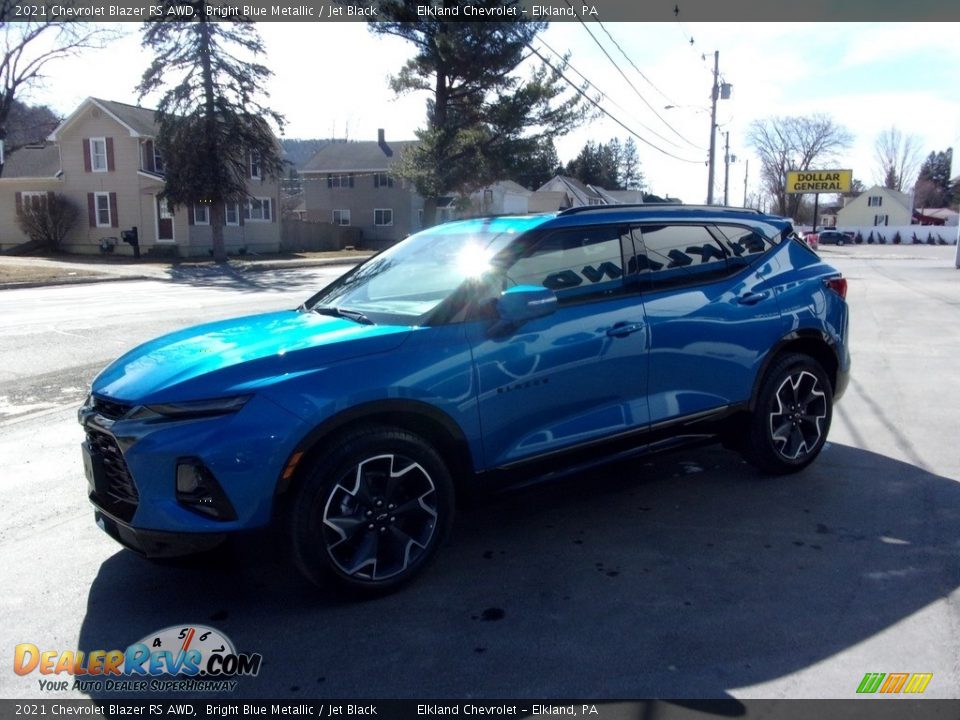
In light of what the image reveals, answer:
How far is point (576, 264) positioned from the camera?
434cm

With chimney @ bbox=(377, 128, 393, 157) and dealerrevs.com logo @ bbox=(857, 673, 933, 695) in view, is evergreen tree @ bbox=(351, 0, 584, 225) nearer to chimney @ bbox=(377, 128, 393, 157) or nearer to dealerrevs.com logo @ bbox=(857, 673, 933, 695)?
chimney @ bbox=(377, 128, 393, 157)

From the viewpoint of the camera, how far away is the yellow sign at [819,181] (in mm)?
74188

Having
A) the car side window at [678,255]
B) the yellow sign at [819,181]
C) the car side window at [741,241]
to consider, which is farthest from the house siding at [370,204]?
the car side window at [678,255]


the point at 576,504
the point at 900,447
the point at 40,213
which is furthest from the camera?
the point at 40,213

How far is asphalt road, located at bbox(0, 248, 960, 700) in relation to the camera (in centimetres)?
303

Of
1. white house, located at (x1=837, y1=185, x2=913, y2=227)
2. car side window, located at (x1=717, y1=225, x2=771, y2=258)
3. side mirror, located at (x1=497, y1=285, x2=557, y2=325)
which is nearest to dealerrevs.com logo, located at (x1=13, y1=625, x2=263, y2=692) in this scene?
side mirror, located at (x1=497, y1=285, x2=557, y2=325)

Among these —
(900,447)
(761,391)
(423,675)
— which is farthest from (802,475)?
(423,675)

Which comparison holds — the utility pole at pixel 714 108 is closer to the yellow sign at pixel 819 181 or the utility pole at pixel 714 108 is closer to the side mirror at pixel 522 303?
the side mirror at pixel 522 303

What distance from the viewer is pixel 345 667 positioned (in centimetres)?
307

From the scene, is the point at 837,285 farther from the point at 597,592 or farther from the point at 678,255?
the point at 597,592

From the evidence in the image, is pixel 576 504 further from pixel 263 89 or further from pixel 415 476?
pixel 263 89

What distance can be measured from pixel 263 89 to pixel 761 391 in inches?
1268

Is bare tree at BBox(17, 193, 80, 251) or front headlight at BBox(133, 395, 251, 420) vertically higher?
bare tree at BBox(17, 193, 80, 251)

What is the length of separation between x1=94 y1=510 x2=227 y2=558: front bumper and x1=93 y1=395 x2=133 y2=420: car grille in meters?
0.47
